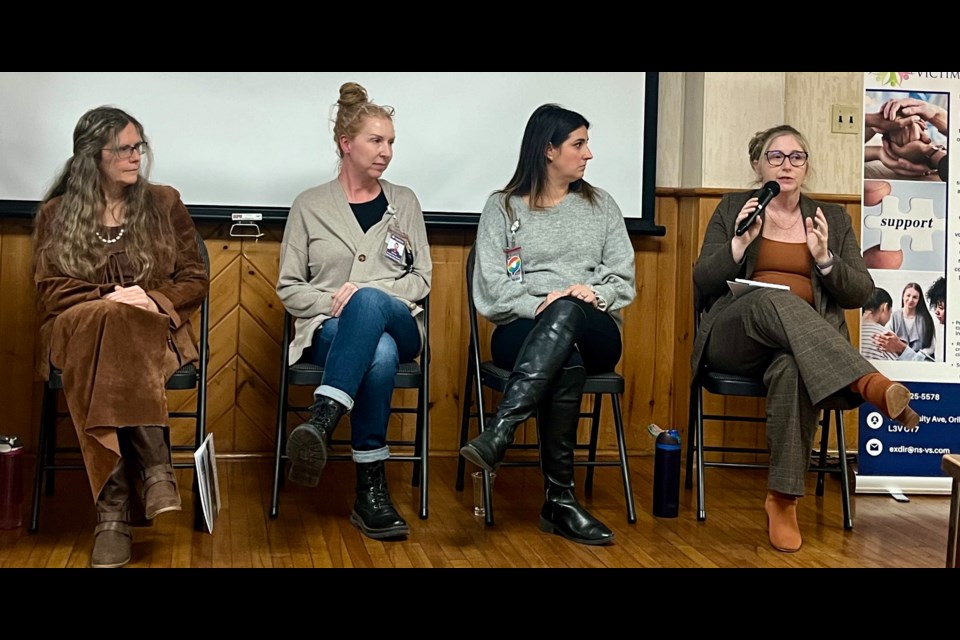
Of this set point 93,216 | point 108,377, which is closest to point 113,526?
point 108,377

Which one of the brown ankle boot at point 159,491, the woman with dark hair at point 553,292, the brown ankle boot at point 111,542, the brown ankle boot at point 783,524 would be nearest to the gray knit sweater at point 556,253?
the woman with dark hair at point 553,292

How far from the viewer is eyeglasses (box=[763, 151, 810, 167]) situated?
3.57m

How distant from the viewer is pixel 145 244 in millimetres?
3244

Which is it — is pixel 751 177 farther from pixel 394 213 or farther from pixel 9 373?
pixel 9 373

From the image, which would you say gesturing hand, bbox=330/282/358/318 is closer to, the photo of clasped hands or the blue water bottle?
the blue water bottle

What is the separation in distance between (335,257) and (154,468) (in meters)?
0.93

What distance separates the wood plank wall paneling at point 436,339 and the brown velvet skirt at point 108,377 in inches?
45.9

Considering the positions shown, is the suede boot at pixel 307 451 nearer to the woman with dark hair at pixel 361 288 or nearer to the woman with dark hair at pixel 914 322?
the woman with dark hair at pixel 361 288

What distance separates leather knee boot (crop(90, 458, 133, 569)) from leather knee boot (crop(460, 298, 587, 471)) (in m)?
0.89

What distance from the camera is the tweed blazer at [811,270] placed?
346 cm

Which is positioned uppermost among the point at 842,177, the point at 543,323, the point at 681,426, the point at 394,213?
the point at 842,177

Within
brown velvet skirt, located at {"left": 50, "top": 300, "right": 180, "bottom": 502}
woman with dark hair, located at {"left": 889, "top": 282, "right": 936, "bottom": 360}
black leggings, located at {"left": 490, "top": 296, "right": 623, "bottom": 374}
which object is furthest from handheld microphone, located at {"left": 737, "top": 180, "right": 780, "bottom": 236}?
brown velvet skirt, located at {"left": 50, "top": 300, "right": 180, "bottom": 502}
